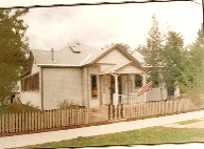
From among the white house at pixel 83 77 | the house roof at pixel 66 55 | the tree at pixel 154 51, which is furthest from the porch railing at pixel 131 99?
the house roof at pixel 66 55

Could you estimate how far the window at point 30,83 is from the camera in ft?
6.43

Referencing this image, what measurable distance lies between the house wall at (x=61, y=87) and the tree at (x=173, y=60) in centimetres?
61

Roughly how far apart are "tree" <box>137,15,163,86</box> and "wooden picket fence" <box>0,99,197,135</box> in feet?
0.65

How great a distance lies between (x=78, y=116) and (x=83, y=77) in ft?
0.93

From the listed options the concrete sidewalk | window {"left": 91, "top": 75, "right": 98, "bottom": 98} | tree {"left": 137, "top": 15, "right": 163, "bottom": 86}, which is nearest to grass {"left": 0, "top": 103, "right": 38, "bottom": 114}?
the concrete sidewalk

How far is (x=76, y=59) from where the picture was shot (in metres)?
2.00

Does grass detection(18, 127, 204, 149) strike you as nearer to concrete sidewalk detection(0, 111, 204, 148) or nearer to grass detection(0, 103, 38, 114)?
concrete sidewalk detection(0, 111, 204, 148)

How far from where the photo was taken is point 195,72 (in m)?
2.03

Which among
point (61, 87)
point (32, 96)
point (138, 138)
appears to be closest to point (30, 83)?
point (32, 96)

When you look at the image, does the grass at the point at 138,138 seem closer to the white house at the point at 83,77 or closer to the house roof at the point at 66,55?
the white house at the point at 83,77

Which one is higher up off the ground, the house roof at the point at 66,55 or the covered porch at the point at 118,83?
the house roof at the point at 66,55

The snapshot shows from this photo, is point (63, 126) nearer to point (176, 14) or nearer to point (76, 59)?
point (76, 59)

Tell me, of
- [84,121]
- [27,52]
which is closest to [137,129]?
[84,121]

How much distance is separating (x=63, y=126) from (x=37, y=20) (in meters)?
0.78
